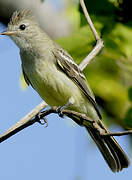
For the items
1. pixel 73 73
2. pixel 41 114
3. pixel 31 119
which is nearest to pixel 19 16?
pixel 73 73

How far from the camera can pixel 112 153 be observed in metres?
4.86

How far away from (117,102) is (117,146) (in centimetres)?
122

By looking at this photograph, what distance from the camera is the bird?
4664mm

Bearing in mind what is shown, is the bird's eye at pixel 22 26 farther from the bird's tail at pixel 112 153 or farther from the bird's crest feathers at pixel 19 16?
the bird's tail at pixel 112 153

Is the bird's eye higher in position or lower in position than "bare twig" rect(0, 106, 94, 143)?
higher

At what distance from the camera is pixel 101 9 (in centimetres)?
383

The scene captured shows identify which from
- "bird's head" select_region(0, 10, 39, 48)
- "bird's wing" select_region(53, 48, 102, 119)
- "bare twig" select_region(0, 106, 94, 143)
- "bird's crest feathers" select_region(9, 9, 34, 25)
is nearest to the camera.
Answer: "bare twig" select_region(0, 106, 94, 143)

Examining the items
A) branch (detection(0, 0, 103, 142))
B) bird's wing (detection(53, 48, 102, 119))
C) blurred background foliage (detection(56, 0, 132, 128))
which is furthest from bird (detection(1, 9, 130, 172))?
blurred background foliage (detection(56, 0, 132, 128))

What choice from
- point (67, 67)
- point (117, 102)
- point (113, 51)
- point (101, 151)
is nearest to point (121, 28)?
point (113, 51)

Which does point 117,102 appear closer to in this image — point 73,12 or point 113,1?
point 73,12

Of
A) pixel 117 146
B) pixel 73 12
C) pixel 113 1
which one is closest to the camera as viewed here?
pixel 113 1

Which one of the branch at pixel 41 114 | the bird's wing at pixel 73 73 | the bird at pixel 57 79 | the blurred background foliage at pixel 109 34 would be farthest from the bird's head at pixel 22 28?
the blurred background foliage at pixel 109 34

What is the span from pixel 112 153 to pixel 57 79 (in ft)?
3.52

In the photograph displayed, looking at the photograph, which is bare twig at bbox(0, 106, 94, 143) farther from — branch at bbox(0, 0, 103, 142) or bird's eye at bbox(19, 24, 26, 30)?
bird's eye at bbox(19, 24, 26, 30)
